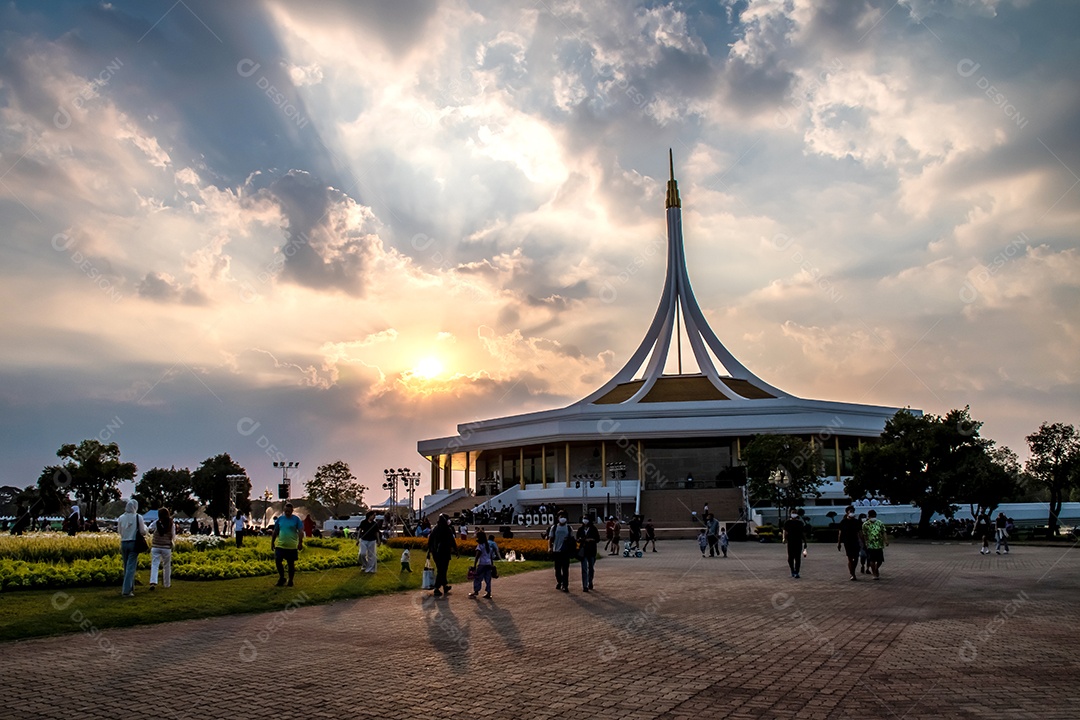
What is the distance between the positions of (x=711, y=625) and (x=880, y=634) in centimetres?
187

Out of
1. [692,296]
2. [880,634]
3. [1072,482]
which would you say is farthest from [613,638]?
[692,296]

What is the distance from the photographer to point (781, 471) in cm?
3878

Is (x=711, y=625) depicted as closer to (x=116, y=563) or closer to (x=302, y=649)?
(x=302, y=649)

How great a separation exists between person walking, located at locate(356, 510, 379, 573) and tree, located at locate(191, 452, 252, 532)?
1805 inches

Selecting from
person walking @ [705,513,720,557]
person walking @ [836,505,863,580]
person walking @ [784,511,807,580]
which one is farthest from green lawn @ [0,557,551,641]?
person walking @ [705,513,720,557]

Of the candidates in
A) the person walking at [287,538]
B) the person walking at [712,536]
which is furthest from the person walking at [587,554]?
the person walking at [712,536]

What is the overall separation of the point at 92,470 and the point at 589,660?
1997 inches

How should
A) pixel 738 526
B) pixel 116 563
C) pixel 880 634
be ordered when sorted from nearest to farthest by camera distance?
pixel 880 634 → pixel 116 563 → pixel 738 526

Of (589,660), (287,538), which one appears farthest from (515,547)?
(589,660)

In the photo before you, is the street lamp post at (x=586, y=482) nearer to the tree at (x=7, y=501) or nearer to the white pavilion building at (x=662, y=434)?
the white pavilion building at (x=662, y=434)

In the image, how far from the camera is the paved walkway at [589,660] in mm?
6086

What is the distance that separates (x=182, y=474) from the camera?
213 feet

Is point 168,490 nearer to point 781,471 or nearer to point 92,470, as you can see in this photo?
point 92,470

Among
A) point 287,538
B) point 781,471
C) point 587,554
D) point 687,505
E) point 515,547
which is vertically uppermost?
point 781,471
